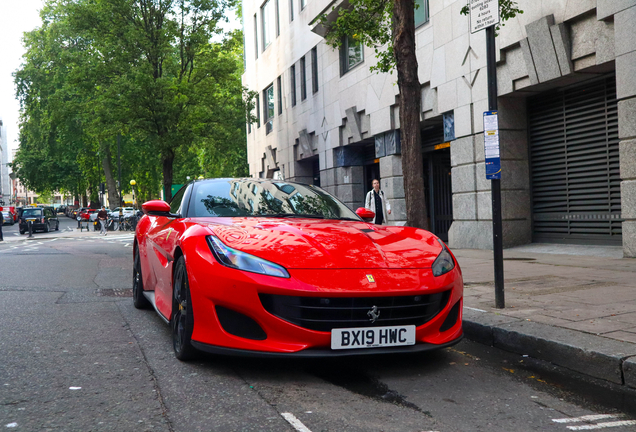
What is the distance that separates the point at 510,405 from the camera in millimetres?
3385

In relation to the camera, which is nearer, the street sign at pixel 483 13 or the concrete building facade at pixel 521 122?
the street sign at pixel 483 13

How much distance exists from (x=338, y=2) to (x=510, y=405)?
17497 millimetres

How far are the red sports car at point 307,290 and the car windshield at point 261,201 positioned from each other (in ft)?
1.27

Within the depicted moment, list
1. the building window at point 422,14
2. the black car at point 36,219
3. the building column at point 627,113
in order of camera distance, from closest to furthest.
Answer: the building column at point 627,113, the building window at point 422,14, the black car at point 36,219

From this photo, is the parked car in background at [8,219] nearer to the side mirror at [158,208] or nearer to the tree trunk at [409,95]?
the tree trunk at [409,95]

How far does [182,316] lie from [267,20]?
1079 inches

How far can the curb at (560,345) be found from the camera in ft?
12.6

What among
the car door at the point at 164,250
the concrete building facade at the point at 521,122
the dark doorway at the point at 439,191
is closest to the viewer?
the car door at the point at 164,250

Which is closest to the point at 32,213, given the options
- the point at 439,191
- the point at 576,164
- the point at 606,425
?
the point at 439,191

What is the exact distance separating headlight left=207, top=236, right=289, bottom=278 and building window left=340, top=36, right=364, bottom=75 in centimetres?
1600

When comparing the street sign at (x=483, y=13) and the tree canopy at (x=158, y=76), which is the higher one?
the tree canopy at (x=158, y=76)

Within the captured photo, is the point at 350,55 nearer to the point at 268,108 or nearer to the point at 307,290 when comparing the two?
the point at 268,108

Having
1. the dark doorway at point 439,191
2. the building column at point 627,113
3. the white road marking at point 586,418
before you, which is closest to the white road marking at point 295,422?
the white road marking at point 586,418

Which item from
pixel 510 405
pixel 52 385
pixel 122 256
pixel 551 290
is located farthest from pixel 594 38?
pixel 122 256
